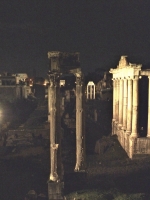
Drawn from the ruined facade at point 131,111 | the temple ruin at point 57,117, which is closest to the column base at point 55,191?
→ the temple ruin at point 57,117

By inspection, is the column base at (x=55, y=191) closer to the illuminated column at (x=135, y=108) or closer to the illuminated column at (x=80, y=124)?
the illuminated column at (x=80, y=124)

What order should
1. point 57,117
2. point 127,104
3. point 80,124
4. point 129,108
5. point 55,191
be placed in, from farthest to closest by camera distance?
point 127,104 → point 129,108 → point 80,124 → point 57,117 → point 55,191

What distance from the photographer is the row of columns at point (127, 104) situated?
19953 millimetres

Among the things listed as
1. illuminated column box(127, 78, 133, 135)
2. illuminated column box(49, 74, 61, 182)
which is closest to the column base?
illuminated column box(49, 74, 61, 182)

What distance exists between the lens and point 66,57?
57.5 feet

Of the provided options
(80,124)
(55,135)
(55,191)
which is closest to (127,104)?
(80,124)

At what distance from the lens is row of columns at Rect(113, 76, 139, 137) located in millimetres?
19953

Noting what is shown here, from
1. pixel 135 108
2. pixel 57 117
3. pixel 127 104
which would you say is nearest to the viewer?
pixel 57 117

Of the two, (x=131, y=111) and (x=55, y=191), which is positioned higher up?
(x=131, y=111)

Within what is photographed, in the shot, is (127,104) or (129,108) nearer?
(129,108)

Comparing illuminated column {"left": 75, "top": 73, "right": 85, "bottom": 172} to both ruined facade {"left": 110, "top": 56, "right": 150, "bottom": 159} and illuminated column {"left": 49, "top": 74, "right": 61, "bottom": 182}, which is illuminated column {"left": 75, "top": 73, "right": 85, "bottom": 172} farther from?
ruined facade {"left": 110, "top": 56, "right": 150, "bottom": 159}

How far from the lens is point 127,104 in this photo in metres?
21.6

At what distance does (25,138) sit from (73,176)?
1575 cm

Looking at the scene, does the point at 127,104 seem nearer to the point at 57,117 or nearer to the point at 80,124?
the point at 80,124
